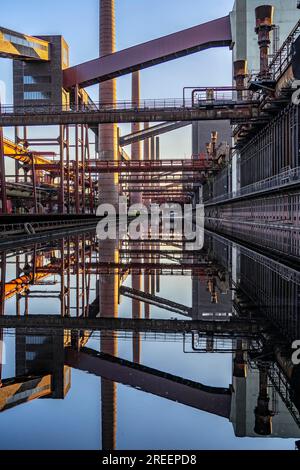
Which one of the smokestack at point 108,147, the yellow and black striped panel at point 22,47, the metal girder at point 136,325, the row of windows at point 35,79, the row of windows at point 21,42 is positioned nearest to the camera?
the metal girder at point 136,325

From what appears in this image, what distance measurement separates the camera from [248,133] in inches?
1176

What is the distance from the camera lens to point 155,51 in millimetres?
42750

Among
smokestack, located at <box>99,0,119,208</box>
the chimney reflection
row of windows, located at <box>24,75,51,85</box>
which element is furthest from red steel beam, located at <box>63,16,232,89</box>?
the chimney reflection

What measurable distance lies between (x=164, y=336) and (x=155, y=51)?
133ft

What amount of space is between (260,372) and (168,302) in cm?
362

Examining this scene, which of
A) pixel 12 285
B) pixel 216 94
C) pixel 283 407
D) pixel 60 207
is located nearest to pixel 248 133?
pixel 216 94

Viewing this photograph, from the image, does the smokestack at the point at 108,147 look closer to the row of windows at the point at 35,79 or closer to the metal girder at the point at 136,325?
the row of windows at the point at 35,79

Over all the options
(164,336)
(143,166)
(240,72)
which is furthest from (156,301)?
(143,166)

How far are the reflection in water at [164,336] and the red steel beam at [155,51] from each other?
113 feet

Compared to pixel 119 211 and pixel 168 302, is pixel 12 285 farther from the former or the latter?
pixel 119 211

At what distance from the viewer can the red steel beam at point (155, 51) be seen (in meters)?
42.4

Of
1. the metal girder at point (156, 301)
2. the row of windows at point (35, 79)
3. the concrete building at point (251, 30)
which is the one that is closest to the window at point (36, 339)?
the metal girder at point (156, 301)

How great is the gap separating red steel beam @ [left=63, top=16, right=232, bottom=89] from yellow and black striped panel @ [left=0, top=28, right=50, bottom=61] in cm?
272

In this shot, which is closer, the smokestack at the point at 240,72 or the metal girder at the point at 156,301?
the metal girder at the point at 156,301
